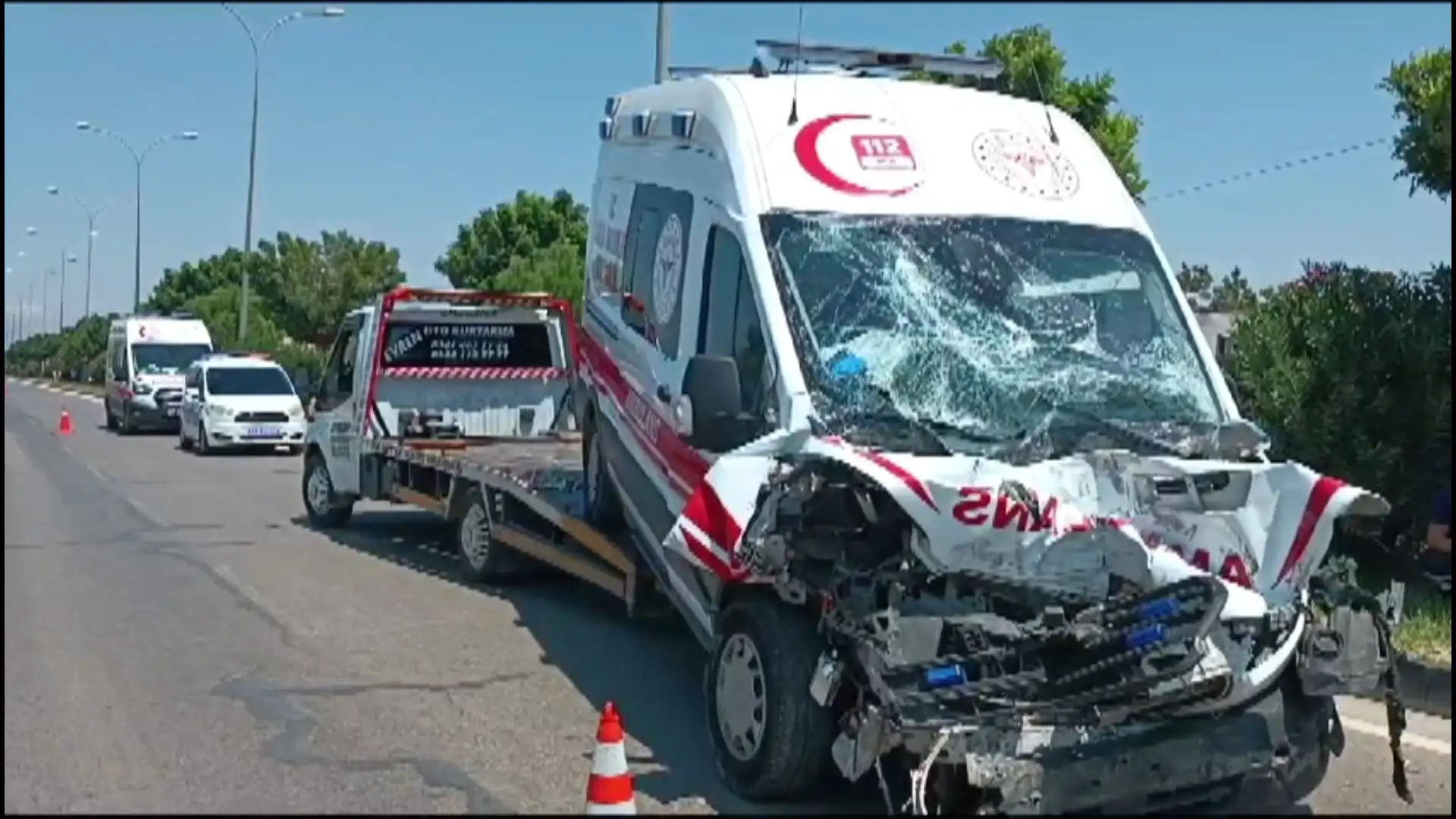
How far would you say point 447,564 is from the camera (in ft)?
42.5

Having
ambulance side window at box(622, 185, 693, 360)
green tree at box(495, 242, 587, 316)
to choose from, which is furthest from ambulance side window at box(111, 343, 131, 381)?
ambulance side window at box(622, 185, 693, 360)

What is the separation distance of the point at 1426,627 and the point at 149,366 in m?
29.6

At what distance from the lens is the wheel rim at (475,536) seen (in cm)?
1180

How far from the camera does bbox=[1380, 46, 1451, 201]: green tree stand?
11.0 meters

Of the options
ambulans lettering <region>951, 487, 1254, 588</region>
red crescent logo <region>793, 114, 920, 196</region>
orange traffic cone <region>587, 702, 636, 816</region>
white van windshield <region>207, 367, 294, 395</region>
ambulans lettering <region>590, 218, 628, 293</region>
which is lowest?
orange traffic cone <region>587, 702, 636, 816</region>

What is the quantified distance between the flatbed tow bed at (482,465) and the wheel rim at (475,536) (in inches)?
0.5

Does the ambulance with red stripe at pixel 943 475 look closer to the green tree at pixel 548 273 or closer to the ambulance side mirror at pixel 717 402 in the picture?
the ambulance side mirror at pixel 717 402

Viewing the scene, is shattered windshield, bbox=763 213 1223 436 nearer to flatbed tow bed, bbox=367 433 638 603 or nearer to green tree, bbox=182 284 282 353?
flatbed tow bed, bbox=367 433 638 603

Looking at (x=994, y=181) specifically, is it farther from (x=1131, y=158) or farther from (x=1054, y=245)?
(x=1131, y=158)

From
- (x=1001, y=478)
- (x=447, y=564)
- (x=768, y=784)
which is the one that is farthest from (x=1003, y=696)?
(x=447, y=564)

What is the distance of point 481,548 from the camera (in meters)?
11.9

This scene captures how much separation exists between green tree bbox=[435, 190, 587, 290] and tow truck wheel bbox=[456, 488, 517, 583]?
27567 mm

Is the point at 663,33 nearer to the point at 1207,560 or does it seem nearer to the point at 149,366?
the point at 1207,560

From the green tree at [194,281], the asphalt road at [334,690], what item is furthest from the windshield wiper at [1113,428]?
the green tree at [194,281]
